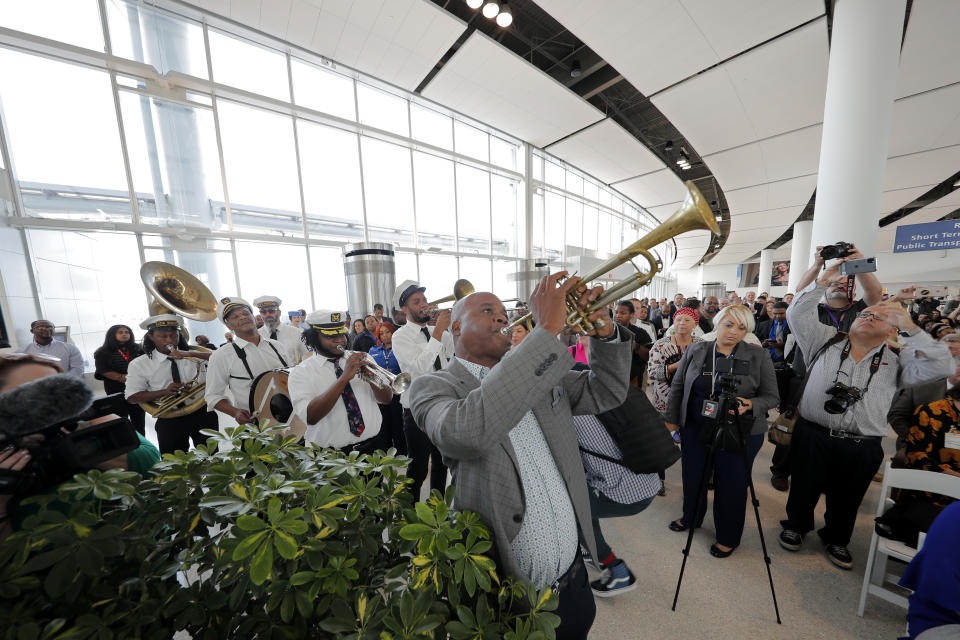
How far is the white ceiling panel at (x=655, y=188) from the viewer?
37.4ft

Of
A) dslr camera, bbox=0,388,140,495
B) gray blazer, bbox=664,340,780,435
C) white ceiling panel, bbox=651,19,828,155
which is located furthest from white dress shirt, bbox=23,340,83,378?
white ceiling panel, bbox=651,19,828,155

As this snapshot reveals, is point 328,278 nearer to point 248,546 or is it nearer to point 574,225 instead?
point 248,546

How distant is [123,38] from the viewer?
19.1 ft

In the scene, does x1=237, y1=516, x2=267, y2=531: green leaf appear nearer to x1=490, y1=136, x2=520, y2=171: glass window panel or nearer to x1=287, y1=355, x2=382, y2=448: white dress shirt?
x1=287, y1=355, x2=382, y2=448: white dress shirt

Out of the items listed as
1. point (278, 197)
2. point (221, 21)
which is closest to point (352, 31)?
point (221, 21)

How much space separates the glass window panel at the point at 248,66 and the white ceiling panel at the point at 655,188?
11.0m

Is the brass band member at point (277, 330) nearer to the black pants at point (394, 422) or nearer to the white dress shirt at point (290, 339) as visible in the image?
the white dress shirt at point (290, 339)

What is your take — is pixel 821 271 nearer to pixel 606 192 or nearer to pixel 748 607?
pixel 748 607

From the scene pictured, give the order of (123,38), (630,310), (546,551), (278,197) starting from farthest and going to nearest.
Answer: (278,197), (123,38), (630,310), (546,551)

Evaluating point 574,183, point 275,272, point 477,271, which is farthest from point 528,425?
point 574,183

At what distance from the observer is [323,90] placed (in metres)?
7.73

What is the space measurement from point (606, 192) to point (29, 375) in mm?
17002

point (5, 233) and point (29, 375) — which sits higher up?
point (5, 233)

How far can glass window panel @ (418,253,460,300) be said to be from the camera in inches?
387
